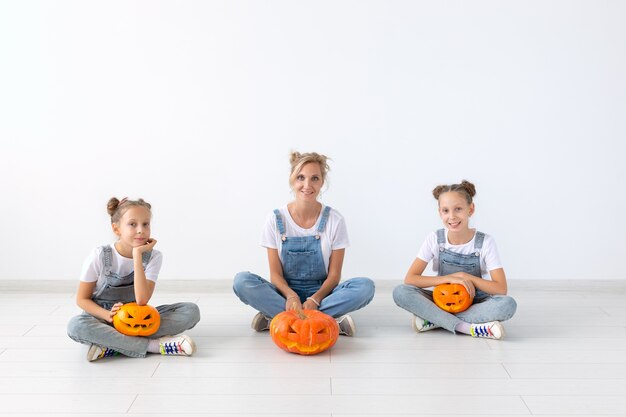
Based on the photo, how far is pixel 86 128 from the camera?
4355 mm

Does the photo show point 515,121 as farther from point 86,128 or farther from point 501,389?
point 86,128

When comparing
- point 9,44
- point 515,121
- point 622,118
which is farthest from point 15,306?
point 622,118

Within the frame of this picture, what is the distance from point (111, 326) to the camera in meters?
3.08

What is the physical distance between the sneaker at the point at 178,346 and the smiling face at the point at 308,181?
85cm

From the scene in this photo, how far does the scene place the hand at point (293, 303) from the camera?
3.31 m

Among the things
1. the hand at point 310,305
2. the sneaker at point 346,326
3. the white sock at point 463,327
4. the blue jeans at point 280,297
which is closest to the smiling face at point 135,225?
the blue jeans at point 280,297

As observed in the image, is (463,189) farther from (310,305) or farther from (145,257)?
(145,257)

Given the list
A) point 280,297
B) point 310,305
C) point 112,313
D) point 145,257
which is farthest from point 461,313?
point 112,313

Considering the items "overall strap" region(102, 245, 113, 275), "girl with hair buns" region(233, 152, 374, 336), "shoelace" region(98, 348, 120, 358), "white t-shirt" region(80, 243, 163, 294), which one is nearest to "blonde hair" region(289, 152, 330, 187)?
"girl with hair buns" region(233, 152, 374, 336)

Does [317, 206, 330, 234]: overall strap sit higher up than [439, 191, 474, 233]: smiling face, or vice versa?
[439, 191, 474, 233]: smiling face

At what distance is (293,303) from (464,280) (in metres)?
0.75

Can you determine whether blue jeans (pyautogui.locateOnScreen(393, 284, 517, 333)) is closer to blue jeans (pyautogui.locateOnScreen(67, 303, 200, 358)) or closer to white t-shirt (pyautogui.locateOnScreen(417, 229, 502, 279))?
white t-shirt (pyautogui.locateOnScreen(417, 229, 502, 279))

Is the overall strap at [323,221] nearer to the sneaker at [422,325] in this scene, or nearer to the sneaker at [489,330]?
the sneaker at [422,325]

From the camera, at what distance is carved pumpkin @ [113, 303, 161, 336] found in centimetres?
303
